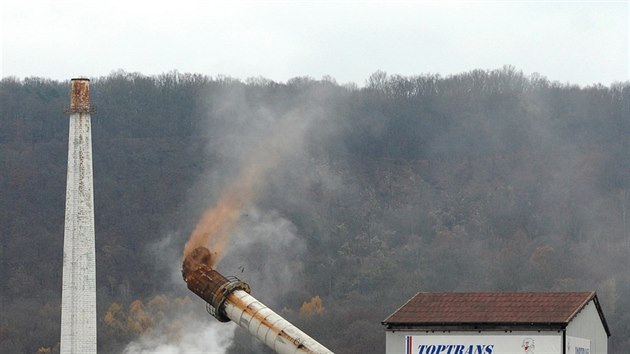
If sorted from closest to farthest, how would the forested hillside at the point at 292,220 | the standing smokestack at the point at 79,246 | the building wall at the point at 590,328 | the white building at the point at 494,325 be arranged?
the white building at the point at 494,325 < the building wall at the point at 590,328 < the standing smokestack at the point at 79,246 < the forested hillside at the point at 292,220

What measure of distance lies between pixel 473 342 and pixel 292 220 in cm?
11959

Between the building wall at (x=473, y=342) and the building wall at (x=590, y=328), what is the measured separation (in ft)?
3.61

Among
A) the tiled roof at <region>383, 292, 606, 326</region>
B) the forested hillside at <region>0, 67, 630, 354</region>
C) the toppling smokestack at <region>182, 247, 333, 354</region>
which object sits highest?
the forested hillside at <region>0, 67, 630, 354</region>

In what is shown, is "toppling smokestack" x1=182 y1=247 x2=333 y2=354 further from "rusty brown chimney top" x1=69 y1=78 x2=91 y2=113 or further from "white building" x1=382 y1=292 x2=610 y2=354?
→ "rusty brown chimney top" x1=69 y1=78 x2=91 y2=113

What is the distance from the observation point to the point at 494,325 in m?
59.2

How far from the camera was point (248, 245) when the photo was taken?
158500 mm

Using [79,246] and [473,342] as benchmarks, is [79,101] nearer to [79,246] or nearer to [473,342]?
[79,246]

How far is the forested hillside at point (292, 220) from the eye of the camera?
150375mm

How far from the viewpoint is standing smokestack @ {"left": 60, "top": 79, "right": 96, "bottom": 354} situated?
257ft

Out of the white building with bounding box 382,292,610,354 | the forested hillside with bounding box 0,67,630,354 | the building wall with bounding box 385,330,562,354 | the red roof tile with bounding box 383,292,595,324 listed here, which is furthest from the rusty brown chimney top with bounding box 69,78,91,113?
the forested hillside with bounding box 0,67,630,354

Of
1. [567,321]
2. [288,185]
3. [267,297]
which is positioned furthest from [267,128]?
[567,321]

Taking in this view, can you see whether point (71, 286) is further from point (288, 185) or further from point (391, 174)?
point (391, 174)

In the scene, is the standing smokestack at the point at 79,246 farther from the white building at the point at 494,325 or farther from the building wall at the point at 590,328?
the building wall at the point at 590,328

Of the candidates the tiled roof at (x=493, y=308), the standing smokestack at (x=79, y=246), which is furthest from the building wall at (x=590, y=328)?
the standing smokestack at (x=79, y=246)
